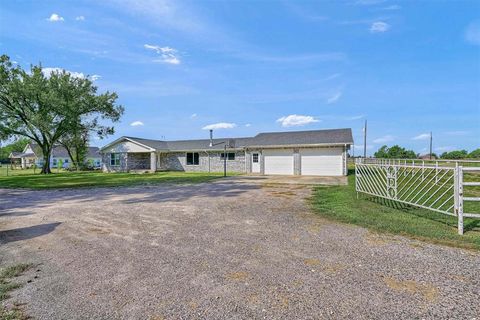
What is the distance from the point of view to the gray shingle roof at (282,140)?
22122mm

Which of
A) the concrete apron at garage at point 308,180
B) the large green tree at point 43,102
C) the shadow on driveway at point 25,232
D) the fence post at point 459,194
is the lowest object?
the shadow on driveway at point 25,232

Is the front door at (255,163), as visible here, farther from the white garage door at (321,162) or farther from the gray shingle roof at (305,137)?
the white garage door at (321,162)

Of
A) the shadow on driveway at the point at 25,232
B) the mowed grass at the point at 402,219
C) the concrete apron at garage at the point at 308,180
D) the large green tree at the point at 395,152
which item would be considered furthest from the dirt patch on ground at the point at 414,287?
the large green tree at the point at 395,152

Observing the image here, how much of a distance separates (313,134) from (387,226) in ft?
62.0

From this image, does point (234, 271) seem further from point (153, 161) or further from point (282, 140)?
point (153, 161)

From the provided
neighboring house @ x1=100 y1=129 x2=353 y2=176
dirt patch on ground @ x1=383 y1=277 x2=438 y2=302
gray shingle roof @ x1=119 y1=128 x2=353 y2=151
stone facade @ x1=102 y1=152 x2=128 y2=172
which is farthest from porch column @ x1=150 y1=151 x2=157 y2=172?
dirt patch on ground @ x1=383 y1=277 x2=438 y2=302

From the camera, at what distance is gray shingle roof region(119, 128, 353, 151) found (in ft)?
72.6

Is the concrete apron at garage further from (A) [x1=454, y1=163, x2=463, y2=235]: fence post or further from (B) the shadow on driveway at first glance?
(B) the shadow on driveway

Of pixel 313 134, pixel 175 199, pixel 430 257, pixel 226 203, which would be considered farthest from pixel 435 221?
pixel 313 134

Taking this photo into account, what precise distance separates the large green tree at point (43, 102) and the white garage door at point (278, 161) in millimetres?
18711

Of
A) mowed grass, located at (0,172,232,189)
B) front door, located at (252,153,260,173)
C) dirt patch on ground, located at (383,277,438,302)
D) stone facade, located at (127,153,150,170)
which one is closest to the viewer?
dirt patch on ground, located at (383,277,438,302)

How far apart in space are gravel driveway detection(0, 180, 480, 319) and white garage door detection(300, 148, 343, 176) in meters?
15.9

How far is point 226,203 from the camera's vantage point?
9.16 metres

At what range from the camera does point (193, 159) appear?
2950cm
